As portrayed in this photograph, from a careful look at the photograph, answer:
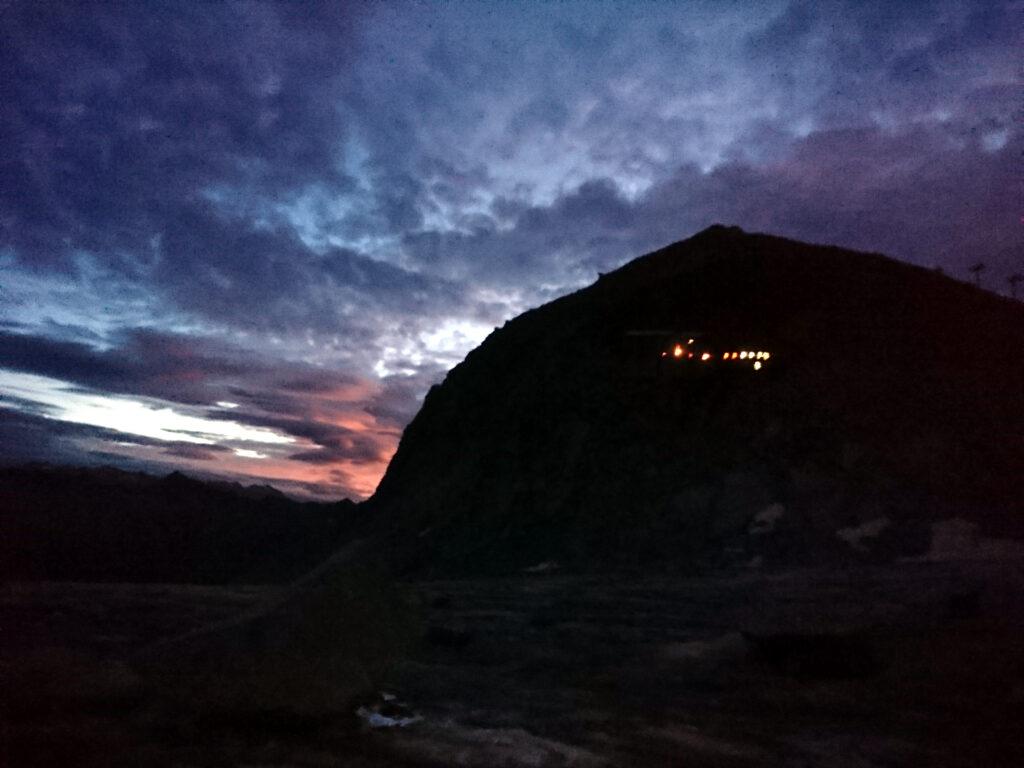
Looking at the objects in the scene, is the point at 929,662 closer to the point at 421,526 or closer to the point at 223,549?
the point at 421,526

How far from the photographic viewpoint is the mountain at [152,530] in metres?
32.5

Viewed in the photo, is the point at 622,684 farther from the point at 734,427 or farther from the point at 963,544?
the point at 734,427

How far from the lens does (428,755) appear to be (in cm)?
686

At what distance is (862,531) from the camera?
22.8m

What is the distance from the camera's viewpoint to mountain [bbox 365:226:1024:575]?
78.7 feet

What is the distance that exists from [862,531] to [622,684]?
15884mm

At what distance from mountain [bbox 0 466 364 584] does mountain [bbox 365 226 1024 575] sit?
7299 millimetres

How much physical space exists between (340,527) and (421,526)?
10.8 meters

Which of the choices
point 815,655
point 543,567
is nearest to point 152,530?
point 543,567

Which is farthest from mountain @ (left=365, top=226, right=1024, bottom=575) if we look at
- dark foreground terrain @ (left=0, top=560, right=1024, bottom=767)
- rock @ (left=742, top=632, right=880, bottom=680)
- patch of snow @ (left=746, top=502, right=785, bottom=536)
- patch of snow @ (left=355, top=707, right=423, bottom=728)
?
patch of snow @ (left=355, top=707, right=423, bottom=728)

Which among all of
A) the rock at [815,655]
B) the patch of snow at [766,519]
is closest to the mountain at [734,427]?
the patch of snow at [766,519]

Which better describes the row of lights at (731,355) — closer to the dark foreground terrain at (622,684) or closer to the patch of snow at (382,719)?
the dark foreground terrain at (622,684)

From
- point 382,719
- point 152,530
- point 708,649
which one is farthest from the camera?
point 152,530

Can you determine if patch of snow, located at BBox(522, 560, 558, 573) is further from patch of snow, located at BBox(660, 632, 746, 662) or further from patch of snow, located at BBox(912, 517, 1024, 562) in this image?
patch of snow, located at BBox(660, 632, 746, 662)
